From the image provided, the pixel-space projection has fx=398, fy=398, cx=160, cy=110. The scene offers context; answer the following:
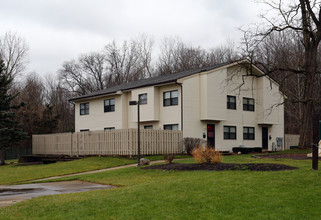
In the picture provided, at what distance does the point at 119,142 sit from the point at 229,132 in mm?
10298

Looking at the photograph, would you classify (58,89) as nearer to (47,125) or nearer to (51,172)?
(47,125)

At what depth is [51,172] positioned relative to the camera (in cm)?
2208

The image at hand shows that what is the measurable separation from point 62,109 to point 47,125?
20407 mm

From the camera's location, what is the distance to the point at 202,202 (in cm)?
893

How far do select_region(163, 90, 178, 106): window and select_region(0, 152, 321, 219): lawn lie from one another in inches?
735

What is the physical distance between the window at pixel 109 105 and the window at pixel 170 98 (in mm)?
6506

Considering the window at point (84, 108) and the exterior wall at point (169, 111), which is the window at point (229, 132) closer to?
the exterior wall at point (169, 111)

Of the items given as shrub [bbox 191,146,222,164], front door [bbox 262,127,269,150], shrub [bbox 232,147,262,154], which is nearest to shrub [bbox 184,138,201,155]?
shrub [bbox 232,147,262,154]

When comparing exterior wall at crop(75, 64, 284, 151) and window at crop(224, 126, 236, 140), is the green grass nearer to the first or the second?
exterior wall at crop(75, 64, 284, 151)

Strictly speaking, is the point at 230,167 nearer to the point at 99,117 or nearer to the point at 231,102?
the point at 231,102

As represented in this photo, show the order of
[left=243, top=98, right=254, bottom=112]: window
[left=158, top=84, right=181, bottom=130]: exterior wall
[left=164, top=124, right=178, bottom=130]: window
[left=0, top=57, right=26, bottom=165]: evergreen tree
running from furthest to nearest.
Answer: [left=243, top=98, right=254, bottom=112]: window → [left=0, top=57, right=26, bottom=165]: evergreen tree → [left=164, top=124, right=178, bottom=130]: window → [left=158, top=84, right=181, bottom=130]: exterior wall

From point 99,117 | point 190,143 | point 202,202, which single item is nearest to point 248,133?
point 190,143

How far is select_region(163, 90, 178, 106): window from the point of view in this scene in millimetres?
30516

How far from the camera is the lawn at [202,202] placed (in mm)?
8086
